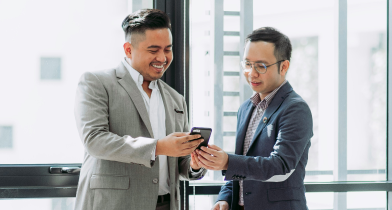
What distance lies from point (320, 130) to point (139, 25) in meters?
1.58

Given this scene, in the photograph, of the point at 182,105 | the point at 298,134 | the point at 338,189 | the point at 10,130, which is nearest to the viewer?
the point at 298,134

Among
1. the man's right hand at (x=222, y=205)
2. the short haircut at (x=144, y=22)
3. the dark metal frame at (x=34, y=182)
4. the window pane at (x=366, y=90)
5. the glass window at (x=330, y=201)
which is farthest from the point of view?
the window pane at (x=366, y=90)

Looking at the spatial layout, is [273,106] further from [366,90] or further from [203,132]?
[366,90]

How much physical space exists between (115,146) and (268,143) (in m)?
0.75

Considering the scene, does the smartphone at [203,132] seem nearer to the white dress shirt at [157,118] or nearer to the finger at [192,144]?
the finger at [192,144]

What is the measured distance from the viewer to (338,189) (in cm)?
255

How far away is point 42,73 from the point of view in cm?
235

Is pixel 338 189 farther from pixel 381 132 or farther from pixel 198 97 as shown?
pixel 198 97

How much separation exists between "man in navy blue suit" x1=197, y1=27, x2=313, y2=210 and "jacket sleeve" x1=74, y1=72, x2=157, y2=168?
12.2 inches

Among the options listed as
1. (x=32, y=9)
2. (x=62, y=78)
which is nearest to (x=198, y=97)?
(x=62, y=78)

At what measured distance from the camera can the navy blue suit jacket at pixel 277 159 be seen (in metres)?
1.65

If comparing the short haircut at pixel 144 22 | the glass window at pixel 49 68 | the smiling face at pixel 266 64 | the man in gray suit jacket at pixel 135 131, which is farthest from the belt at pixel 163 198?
the glass window at pixel 49 68

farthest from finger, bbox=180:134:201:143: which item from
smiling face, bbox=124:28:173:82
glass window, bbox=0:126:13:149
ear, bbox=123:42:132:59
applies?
glass window, bbox=0:126:13:149

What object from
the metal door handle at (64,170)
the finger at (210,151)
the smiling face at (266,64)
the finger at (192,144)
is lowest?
the metal door handle at (64,170)
